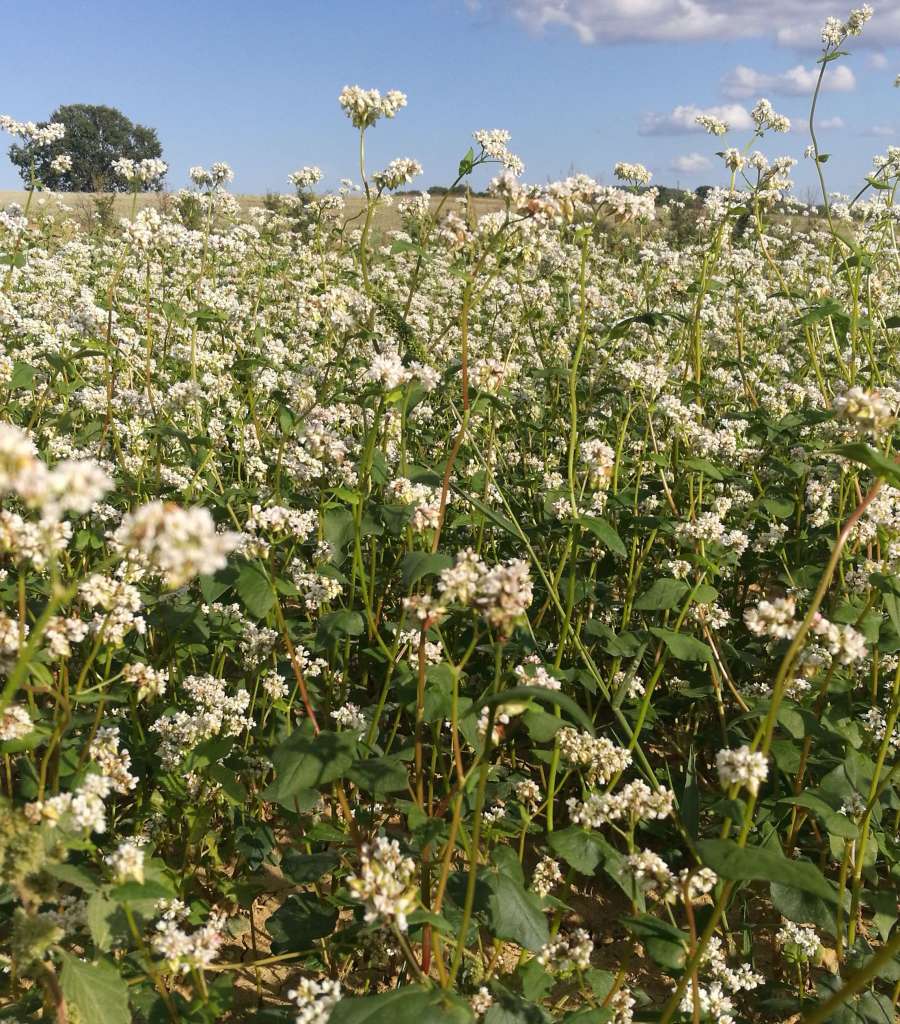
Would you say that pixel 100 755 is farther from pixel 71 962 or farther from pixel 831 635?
pixel 831 635

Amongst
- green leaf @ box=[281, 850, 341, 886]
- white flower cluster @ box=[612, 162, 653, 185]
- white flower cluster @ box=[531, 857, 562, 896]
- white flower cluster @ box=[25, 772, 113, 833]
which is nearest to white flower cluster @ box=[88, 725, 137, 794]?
white flower cluster @ box=[25, 772, 113, 833]

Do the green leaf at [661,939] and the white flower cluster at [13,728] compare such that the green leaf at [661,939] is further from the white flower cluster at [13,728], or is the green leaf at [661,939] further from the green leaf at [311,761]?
the white flower cluster at [13,728]

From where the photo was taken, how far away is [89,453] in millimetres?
5156

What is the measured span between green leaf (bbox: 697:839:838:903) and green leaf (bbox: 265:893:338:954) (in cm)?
142

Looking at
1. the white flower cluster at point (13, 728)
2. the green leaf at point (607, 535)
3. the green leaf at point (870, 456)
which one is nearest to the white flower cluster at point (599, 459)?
the green leaf at point (607, 535)

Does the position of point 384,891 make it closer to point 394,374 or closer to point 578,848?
point 578,848

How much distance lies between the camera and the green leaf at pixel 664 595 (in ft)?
11.5

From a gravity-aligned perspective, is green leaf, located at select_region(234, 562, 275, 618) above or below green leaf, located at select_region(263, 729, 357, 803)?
above

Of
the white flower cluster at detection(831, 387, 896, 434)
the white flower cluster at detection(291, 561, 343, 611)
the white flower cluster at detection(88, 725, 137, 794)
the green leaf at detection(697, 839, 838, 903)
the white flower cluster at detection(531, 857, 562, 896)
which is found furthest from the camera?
the white flower cluster at detection(291, 561, 343, 611)

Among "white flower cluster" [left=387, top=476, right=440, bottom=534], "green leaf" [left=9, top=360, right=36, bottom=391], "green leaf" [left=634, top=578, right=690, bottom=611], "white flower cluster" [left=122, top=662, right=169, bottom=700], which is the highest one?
"green leaf" [left=9, top=360, right=36, bottom=391]

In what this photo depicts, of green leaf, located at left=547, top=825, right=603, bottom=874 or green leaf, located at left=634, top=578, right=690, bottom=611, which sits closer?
green leaf, located at left=547, top=825, right=603, bottom=874

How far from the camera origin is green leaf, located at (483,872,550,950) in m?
2.50

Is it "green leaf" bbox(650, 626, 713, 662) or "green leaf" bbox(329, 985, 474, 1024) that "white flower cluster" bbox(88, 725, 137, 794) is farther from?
"green leaf" bbox(650, 626, 713, 662)

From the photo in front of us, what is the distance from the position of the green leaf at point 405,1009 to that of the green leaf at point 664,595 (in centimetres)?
187
